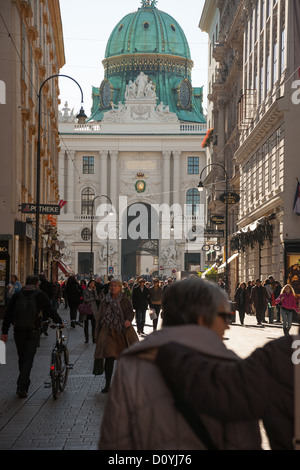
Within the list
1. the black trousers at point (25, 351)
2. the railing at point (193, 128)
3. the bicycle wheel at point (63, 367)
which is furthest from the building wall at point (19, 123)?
the railing at point (193, 128)

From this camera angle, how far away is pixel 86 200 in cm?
9175

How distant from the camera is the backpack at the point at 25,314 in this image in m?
10.7

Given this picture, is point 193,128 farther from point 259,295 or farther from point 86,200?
point 259,295

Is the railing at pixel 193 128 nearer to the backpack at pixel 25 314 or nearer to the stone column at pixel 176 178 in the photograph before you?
the stone column at pixel 176 178

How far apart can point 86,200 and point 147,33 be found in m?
20.8

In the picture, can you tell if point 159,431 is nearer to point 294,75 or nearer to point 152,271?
point 294,75

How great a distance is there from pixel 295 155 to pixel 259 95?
8.00m

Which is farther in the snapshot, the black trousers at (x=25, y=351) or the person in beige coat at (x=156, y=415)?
the black trousers at (x=25, y=351)

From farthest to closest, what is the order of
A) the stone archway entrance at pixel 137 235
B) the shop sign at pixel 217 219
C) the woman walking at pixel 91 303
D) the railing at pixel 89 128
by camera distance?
the railing at pixel 89 128 < the stone archway entrance at pixel 137 235 < the shop sign at pixel 217 219 < the woman walking at pixel 91 303

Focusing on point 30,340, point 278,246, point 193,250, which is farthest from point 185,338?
point 193,250

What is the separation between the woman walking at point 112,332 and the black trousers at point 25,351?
871mm

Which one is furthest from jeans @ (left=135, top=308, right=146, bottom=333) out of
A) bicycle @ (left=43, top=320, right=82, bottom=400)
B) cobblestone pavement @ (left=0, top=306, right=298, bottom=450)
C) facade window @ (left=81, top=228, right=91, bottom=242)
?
facade window @ (left=81, top=228, right=91, bottom=242)

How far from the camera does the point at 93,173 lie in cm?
9250

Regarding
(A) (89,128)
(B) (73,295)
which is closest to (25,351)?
(B) (73,295)
